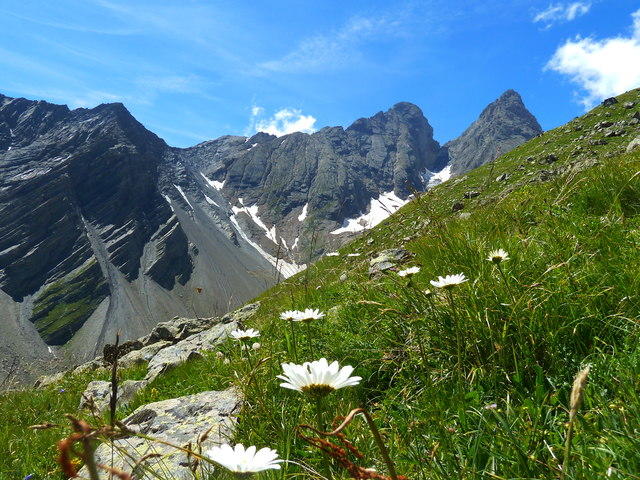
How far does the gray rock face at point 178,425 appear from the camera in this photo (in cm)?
340

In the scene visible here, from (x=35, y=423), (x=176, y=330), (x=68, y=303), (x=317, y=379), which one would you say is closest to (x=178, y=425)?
(x=317, y=379)

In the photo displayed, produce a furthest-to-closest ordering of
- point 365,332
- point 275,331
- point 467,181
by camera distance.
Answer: point 467,181, point 275,331, point 365,332

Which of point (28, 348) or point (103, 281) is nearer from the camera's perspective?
point (28, 348)

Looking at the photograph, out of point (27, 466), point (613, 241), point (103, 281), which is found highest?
point (103, 281)

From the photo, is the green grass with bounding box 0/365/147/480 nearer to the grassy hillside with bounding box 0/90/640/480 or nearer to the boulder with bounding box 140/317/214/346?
the grassy hillside with bounding box 0/90/640/480

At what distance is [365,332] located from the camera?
14.6 ft

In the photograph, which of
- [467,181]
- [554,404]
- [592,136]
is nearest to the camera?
[554,404]

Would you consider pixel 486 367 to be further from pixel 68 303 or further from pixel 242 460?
pixel 68 303

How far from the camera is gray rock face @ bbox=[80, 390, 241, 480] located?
134 inches

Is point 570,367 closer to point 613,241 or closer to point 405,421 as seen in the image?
point 405,421

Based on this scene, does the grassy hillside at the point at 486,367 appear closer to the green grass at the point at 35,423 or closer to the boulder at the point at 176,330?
the green grass at the point at 35,423

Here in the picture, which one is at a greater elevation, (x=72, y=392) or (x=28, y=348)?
(x=28, y=348)

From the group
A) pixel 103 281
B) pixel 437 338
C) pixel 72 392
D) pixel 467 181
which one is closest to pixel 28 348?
pixel 103 281

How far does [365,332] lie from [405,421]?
1701 millimetres
